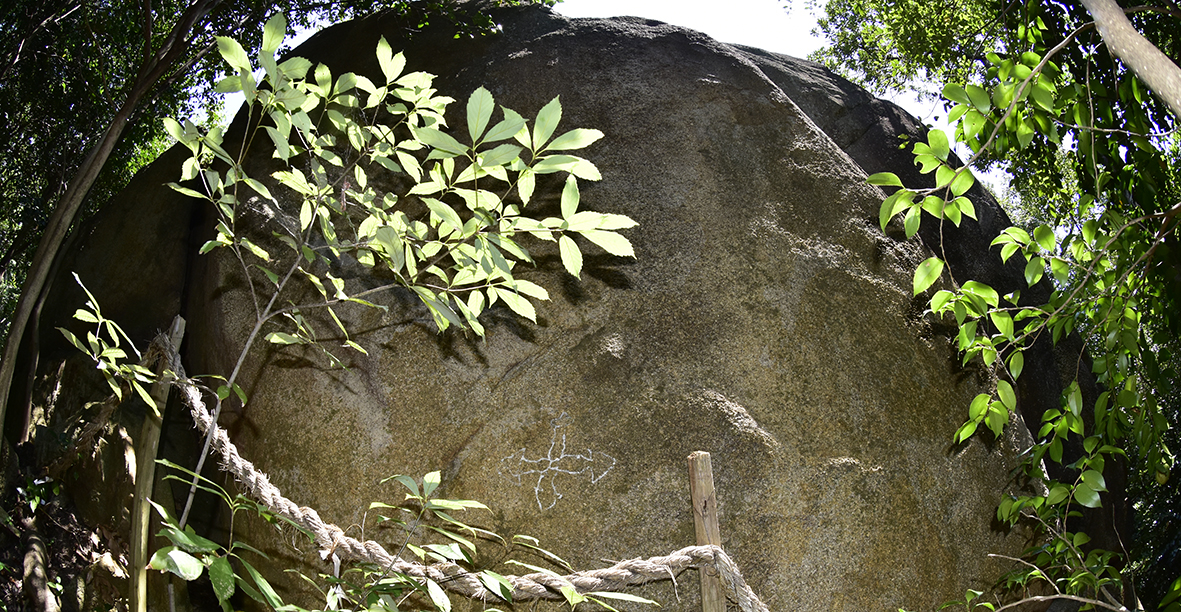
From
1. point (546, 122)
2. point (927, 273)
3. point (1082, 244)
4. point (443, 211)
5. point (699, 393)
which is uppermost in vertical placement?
point (546, 122)

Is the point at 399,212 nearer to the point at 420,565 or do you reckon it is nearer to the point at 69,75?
the point at 420,565

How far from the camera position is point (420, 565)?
63.5 inches

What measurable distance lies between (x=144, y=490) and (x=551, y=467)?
4.48 ft

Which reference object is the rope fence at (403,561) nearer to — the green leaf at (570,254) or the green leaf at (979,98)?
the green leaf at (570,254)

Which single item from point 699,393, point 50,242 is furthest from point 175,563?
point 50,242

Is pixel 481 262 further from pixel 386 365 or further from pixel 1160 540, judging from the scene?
pixel 1160 540

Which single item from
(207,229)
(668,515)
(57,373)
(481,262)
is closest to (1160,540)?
(668,515)

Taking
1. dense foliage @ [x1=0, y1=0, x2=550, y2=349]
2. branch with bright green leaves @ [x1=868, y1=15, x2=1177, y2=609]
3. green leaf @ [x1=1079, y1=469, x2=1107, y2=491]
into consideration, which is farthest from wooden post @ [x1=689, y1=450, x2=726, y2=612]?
dense foliage @ [x1=0, y1=0, x2=550, y2=349]

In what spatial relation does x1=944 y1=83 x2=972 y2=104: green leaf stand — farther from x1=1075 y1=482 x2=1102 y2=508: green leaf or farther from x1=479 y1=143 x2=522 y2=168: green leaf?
x1=1075 y1=482 x2=1102 y2=508: green leaf

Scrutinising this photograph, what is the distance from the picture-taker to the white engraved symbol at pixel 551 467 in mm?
2629

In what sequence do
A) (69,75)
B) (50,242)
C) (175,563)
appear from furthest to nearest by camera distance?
(69,75) < (50,242) < (175,563)

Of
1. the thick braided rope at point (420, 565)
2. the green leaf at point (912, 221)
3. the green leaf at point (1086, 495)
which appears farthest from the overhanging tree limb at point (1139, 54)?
the green leaf at point (1086, 495)

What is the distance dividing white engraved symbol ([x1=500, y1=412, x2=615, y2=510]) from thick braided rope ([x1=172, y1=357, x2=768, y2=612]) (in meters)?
0.64

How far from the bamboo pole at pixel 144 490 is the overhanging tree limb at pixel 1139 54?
166 cm
